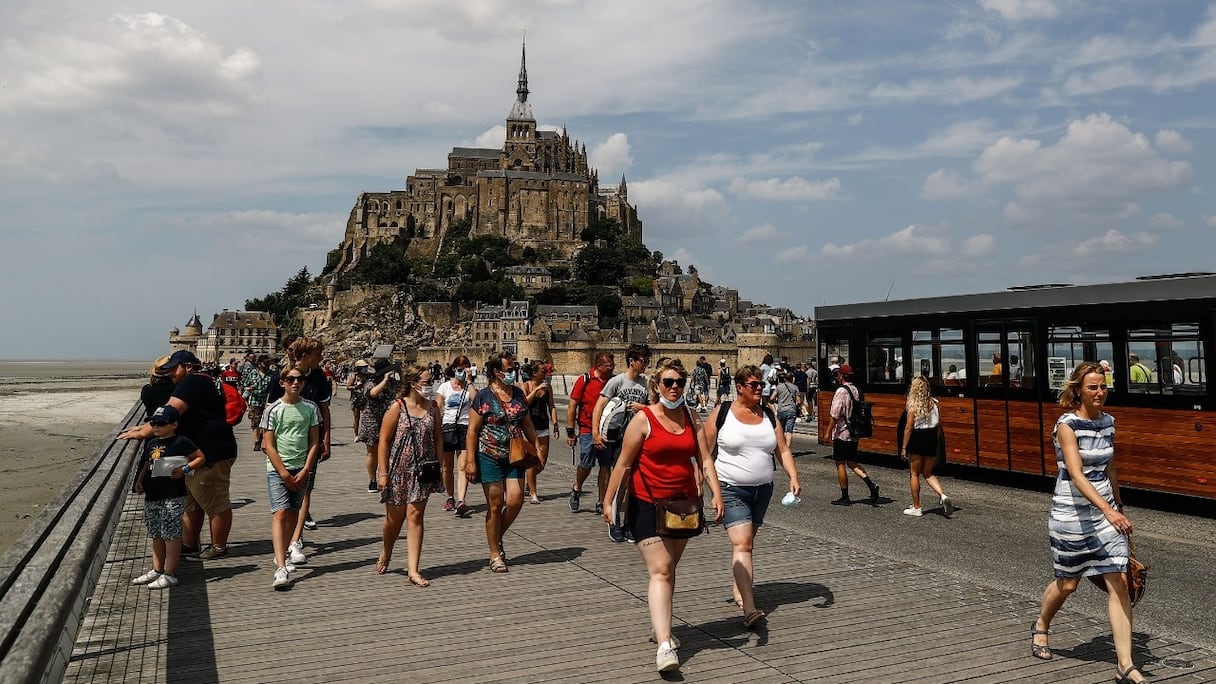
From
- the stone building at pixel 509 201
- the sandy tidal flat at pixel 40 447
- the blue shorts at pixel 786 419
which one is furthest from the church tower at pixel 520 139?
the blue shorts at pixel 786 419

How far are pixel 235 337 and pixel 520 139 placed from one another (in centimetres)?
4886

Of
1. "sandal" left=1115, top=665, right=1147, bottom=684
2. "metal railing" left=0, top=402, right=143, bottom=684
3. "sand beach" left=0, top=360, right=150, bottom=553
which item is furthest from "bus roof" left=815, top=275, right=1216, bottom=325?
"sand beach" left=0, top=360, right=150, bottom=553

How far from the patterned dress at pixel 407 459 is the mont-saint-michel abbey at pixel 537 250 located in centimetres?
6832

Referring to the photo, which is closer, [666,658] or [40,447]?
[666,658]

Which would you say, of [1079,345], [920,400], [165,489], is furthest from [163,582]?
[1079,345]

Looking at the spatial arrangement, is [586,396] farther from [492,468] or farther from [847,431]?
[847,431]

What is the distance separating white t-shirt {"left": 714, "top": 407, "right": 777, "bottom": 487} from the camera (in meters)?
5.25

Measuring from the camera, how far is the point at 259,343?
389 ft

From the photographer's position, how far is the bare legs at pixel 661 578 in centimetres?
450

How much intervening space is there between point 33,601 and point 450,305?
315 feet

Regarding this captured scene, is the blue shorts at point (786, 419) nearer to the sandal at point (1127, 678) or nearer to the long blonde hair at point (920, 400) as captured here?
the long blonde hair at point (920, 400)

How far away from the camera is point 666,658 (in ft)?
14.2

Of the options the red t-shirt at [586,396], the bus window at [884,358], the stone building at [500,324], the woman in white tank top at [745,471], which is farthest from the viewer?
the stone building at [500,324]

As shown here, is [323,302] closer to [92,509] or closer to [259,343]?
[259,343]
